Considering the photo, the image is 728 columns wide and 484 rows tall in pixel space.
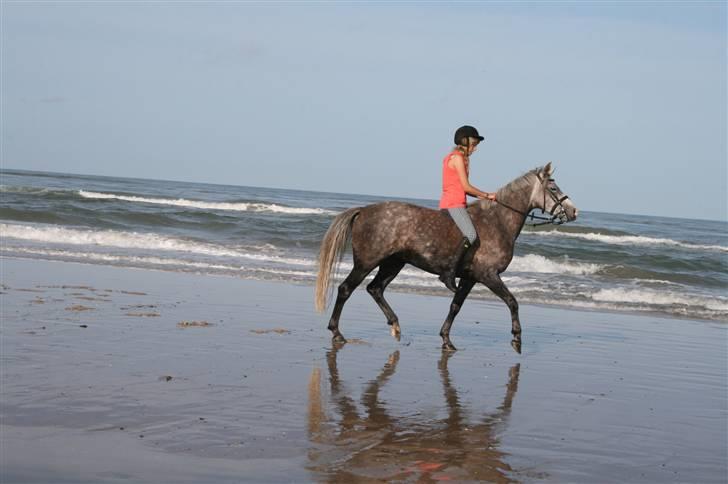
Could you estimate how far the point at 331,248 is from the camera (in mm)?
9547

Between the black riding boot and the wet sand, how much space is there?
2.65ft

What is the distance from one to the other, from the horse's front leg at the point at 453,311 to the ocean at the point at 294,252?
240 inches

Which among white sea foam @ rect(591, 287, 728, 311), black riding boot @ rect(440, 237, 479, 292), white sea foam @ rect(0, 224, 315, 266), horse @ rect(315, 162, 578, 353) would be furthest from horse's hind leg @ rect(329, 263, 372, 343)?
white sea foam @ rect(0, 224, 315, 266)

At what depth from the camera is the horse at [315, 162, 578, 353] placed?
944 centimetres

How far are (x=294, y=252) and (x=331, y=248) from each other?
13799mm

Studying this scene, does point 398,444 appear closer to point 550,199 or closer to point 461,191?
point 461,191

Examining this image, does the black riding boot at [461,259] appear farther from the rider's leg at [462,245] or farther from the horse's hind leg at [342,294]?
the horse's hind leg at [342,294]

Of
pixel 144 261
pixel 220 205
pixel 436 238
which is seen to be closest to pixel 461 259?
pixel 436 238

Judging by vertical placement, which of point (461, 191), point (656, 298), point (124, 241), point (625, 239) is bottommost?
point (656, 298)

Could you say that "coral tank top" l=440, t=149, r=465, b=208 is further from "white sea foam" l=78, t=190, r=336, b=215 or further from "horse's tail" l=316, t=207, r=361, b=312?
"white sea foam" l=78, t=190, r=336, b=215

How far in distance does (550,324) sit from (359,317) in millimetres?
2997

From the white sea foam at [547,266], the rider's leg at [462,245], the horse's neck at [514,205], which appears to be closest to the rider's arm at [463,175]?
the rider's leg at [462,245]

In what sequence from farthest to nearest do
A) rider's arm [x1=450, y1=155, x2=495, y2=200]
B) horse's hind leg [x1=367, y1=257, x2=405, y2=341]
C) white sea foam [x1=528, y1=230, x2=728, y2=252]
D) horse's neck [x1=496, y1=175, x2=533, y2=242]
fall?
white sea foam [x1=528, y1=230, x2=728, y2=252]
horse's hind leg [x1=367, y1=257, x2=405, y2=341]
horse's neck [x1=496, y1=175, x2=533, y2=242]
rider's arm [x1=450, y1=155, x2=495, y2=200]

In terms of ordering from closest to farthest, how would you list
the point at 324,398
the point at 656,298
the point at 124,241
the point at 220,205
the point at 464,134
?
the point at 324,398 < the point at 464,134 < the point at 656,298 < the point at 124,241 < the point at 220,205
